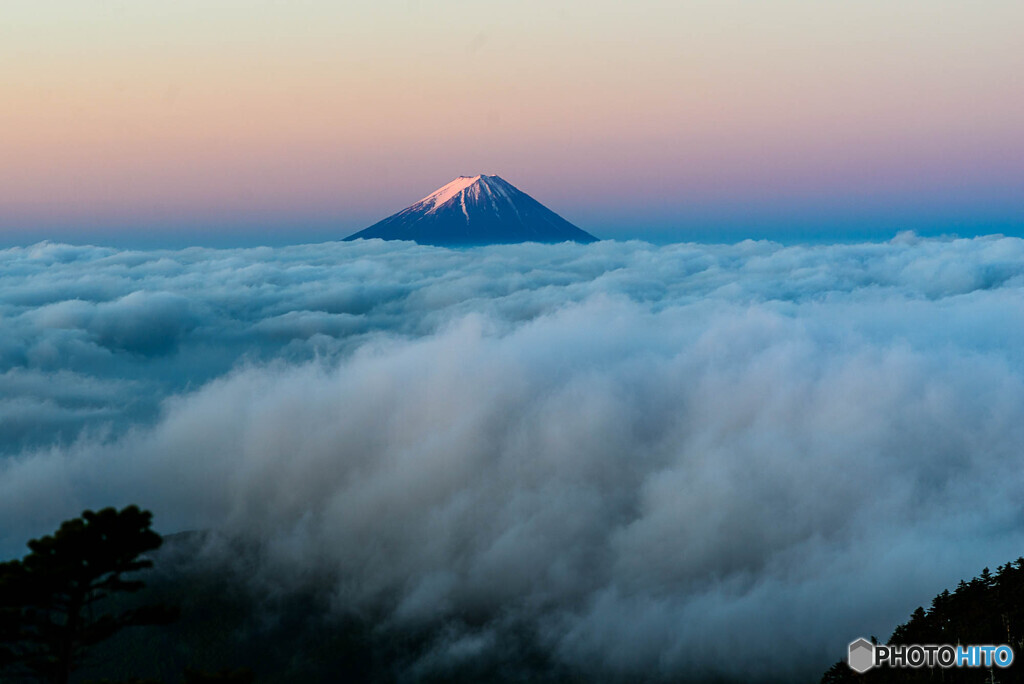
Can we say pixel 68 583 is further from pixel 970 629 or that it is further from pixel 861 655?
pixel 970 629

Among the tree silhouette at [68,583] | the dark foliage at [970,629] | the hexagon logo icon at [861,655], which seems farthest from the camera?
the dark foliage at [970,629]

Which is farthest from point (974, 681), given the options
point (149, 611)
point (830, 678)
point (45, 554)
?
point (45, 554)

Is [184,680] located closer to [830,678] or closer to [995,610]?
[830,678]

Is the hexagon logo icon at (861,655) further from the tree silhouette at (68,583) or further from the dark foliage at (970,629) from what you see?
the tree silhouette at (68,583)

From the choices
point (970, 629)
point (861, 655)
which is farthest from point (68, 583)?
point (970, 629)

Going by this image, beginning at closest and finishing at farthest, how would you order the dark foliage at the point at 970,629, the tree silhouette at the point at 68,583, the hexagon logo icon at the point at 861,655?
the tree silhouette at the point at 68,583
the hexagon logo icon at the point at 861,655
the dark foliage at the point at 970,629

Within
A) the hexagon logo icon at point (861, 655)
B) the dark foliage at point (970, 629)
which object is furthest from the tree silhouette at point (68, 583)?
the dark foliage at point (970, 629)
